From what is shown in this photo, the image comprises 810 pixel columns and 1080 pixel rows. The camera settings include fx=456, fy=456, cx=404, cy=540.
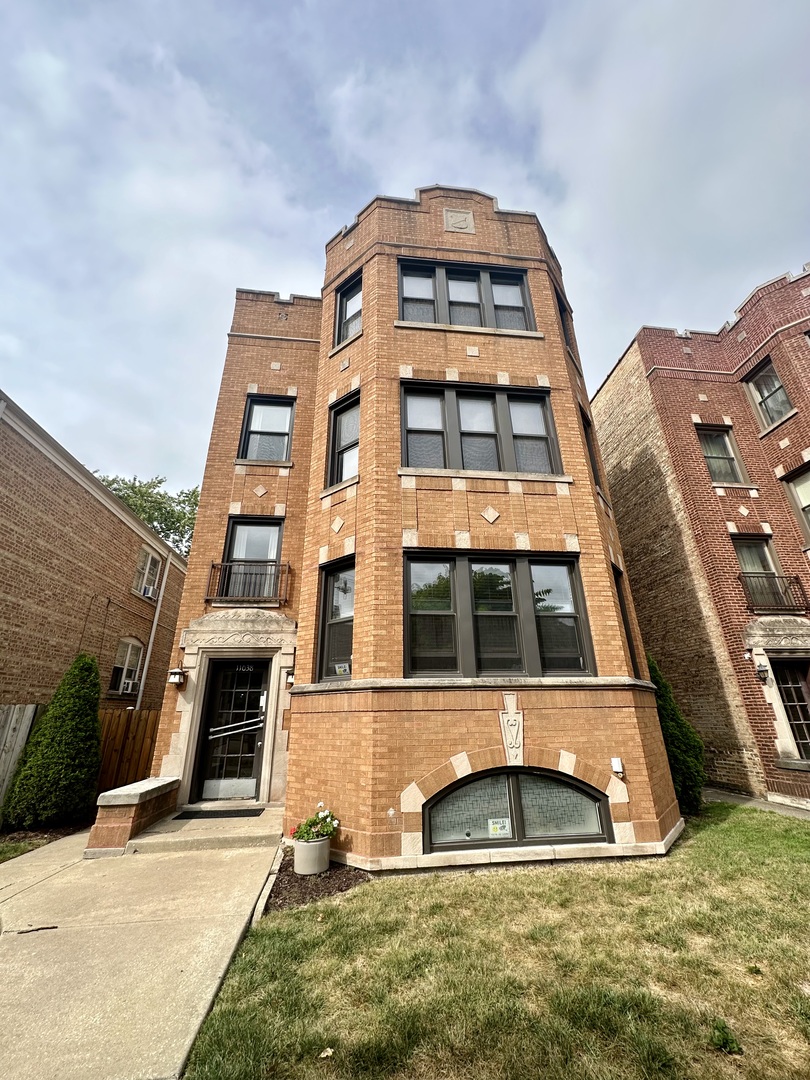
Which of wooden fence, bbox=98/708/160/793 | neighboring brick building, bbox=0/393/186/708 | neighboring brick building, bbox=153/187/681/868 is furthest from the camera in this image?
neighboring brick building, bbox=0/393/186/708

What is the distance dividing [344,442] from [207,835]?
6.64 meters

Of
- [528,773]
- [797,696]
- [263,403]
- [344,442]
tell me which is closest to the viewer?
[528,773]

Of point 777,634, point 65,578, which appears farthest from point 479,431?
point 65,578

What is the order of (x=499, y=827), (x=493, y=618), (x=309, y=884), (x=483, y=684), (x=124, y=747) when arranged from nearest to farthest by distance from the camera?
(x=309, y=884) → (x=499, y=827) → (x=483, y=684) → (x=493, y=618) → (x=124, y=747)

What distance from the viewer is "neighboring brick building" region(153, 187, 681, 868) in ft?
19.4

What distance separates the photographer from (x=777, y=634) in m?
10.3

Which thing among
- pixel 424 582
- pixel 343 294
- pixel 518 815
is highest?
pixel 343 294

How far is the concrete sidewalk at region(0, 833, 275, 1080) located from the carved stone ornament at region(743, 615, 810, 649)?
1076 centimetres

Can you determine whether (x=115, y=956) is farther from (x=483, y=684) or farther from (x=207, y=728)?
(x=207, y=728)

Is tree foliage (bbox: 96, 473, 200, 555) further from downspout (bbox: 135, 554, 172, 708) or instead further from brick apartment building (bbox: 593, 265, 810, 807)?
brick apartment building (bbox: 593, 265, 810, 807)

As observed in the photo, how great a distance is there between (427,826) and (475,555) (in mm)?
3715

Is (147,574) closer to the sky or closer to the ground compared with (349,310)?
closer to the ground

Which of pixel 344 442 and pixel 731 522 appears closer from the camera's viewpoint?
pixel 344 442

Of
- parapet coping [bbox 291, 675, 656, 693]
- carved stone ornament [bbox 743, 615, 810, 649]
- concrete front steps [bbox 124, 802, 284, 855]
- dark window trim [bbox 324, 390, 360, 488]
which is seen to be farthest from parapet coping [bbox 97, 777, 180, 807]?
carved stone ornament [bbox 743, 615, 810, 649]
